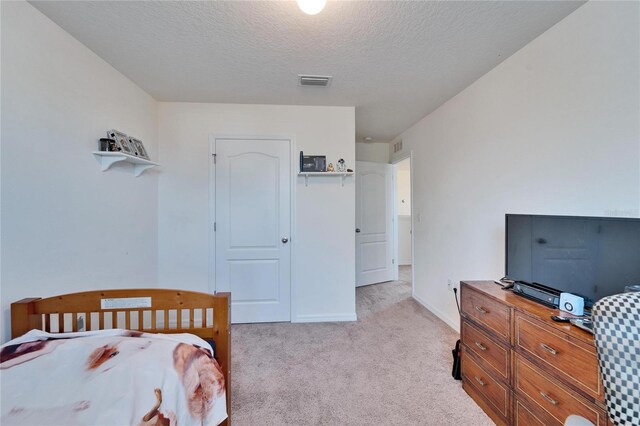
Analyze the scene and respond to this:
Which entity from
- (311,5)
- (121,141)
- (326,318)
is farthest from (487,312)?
(121,141)

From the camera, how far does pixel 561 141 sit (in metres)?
1.59

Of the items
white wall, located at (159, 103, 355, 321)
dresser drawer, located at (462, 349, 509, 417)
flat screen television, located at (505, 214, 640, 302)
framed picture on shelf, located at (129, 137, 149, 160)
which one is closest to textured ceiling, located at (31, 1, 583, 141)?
white wall, located at (159, 103, 355, 321)

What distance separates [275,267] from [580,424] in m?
2.52

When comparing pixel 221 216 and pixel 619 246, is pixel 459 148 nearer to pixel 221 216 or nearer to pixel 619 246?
pixel 619 246

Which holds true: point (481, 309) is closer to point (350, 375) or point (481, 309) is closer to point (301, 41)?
point (350, 375)

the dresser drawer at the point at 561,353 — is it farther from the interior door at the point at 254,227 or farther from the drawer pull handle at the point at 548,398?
the interior door at the point at 254,227

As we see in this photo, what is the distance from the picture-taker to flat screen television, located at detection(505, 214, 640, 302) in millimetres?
1137

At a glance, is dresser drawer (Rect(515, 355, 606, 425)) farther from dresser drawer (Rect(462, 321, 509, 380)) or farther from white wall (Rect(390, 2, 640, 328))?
white wall (Rect(390, 2, 640, 328))

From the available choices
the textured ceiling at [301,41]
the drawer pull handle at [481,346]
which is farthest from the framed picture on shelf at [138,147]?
the drawer pull handle at [481,346]

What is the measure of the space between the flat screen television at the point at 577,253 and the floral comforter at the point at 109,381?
1808 millimetres

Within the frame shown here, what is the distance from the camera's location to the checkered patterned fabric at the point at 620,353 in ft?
2.08

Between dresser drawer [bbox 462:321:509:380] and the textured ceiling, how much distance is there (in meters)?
1.97

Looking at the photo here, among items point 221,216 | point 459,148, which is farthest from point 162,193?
point 459,148

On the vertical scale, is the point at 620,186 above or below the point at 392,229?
above
